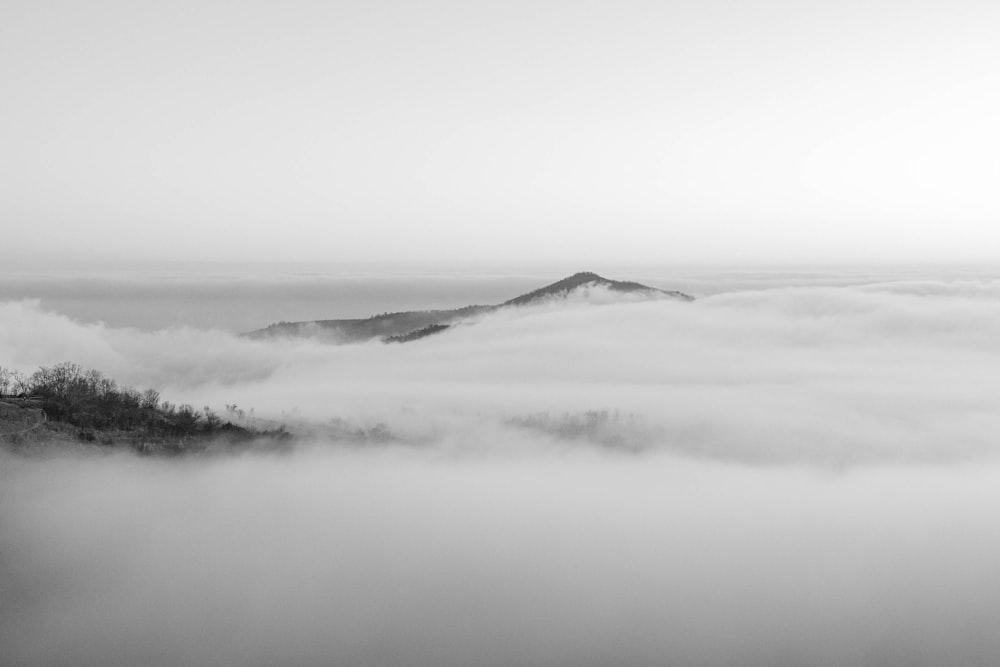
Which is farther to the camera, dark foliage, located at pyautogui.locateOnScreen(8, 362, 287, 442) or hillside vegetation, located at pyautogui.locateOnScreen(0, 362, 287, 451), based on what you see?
dark foliage, located at pyautogui.locateOnScreen(8, 362, 287, 442)

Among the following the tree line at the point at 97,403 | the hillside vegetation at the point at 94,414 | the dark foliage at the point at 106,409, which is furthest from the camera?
the tree line at the point at 97,403

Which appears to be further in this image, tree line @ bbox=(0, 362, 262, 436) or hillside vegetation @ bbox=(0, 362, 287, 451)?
tree line @ bbox=(0, 362, 262, 436)

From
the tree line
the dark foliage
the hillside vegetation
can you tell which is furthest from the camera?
the tree line

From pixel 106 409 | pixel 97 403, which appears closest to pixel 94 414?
pixel 97 403

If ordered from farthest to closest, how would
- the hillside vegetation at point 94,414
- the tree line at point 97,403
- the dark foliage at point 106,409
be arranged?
the tree line at point 97,403 < the dark foliage at point 106,409 < the hillside vegetation at point 94,414

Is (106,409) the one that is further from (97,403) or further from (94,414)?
(94,414)

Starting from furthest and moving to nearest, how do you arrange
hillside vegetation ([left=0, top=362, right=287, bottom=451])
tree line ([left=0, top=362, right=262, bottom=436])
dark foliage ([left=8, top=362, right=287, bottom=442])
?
tree line ([left=0, top=362, right=262, bottom=436]), dark foliage ([left=8, top=362, right=287, bottom=442]), hillside vegetation ([left=0, top=362, right=287, bottom=451])

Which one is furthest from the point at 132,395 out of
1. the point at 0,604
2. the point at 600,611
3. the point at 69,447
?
the point at 600,611

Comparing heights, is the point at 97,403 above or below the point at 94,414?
above

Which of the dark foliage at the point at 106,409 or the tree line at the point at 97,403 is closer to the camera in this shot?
the dark foliage at the point at 106,409

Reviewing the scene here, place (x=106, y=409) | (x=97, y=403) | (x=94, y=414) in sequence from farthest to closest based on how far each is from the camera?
(x=106, y=409)
(x=97, y=403)
(x=94, y=414)

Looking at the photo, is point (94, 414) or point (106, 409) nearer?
point (94, 414)
